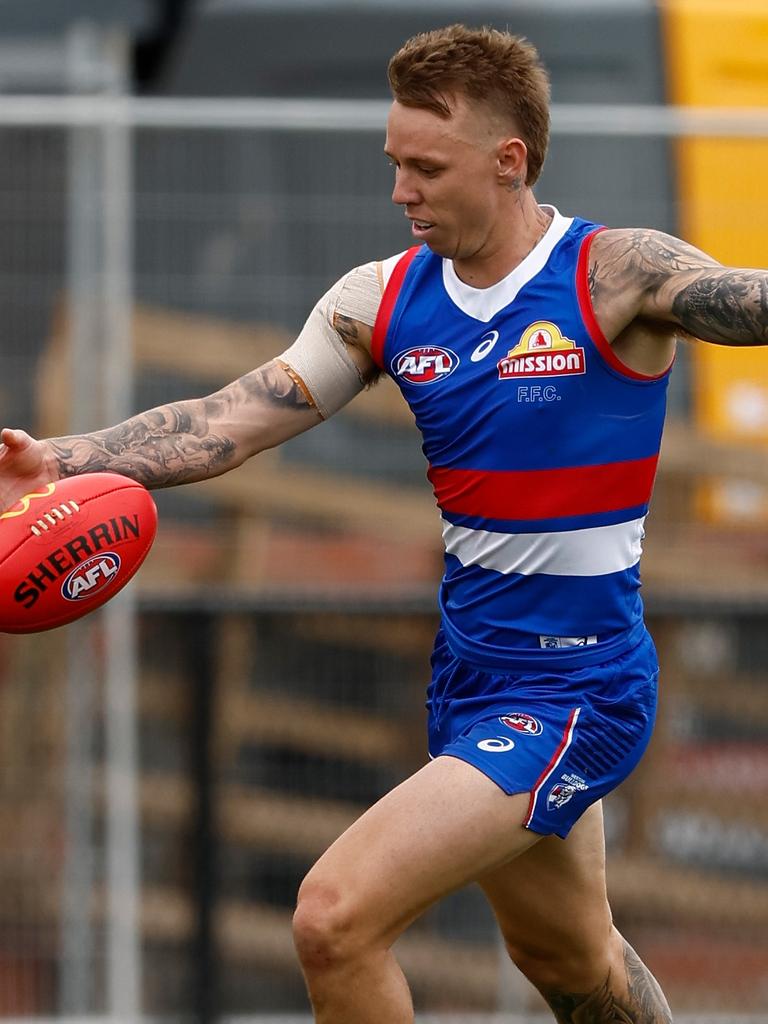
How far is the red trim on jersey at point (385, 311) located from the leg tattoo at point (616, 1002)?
4.91 feet

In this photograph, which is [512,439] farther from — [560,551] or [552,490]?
[560,551]

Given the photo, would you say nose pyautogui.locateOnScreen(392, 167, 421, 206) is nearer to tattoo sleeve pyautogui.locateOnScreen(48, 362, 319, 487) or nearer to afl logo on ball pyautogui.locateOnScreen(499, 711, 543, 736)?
tattoo sleeve pyautogui.locateOnScreen(48, 362, 319, 487)

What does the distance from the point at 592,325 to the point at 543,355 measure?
12cm

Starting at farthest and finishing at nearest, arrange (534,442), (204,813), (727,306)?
(204,813), (534,442), (727,306)

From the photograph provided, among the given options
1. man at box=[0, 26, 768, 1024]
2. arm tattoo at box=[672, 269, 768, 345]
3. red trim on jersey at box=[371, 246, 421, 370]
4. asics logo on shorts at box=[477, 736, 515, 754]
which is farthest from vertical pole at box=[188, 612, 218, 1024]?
arm tattoo at box=[672, 269, 768, 345]

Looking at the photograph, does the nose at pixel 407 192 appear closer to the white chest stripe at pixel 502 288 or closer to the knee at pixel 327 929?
the white chest stripe at pixel 502 288

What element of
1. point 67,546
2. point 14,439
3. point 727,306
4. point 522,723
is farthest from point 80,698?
point 727,306

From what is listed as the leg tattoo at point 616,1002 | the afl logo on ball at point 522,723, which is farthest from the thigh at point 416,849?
the leg tattoo at point 616,1002

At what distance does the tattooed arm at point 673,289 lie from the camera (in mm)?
3912

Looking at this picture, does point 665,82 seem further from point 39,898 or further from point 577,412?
point 577,412

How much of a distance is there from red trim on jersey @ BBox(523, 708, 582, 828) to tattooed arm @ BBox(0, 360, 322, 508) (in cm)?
91

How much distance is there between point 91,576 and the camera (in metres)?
4.12

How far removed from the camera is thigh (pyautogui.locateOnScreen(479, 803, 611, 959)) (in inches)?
169

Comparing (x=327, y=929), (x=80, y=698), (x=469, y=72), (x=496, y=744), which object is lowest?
(x=80, y=698)
